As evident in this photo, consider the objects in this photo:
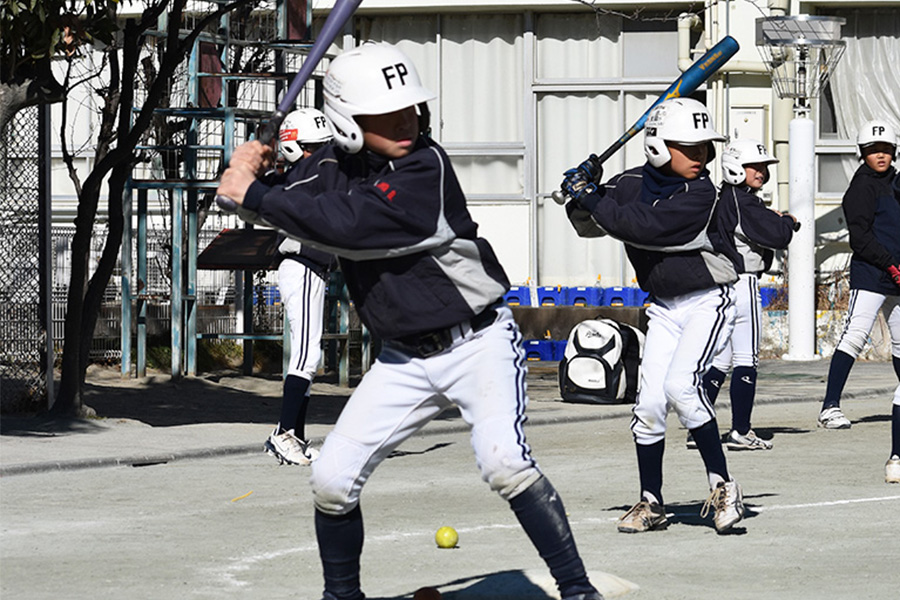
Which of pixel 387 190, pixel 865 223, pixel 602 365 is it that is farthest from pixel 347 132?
pixel 602 365

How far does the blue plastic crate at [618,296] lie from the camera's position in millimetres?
23406

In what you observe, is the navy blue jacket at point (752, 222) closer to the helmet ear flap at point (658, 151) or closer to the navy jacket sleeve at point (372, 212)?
the helmet ear flap at point (658, 151)

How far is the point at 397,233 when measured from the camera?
18.5 ft

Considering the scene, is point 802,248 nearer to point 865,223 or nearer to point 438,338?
point 865,223

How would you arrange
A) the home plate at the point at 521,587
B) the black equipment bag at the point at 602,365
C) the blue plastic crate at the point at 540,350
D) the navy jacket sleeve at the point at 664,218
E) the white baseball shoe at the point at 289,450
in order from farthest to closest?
the blue plastic crate at the point at 540,350 → the black equipment bag at the point at 602,365 → the white baseball shoe at the point at 289,450 → the navy jacket sleeve at the point at 664,218 → the home plate at the point at 521,587

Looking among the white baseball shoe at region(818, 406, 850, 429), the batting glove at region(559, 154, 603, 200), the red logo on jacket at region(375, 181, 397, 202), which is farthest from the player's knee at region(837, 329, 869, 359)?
the red logo on jacket at region(375, 181, 397, 202)

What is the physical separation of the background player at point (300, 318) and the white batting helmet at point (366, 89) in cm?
491

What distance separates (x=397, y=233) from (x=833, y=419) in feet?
27.6

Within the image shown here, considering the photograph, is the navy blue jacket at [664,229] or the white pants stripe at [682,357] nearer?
the navy blue jacket at [664,229]

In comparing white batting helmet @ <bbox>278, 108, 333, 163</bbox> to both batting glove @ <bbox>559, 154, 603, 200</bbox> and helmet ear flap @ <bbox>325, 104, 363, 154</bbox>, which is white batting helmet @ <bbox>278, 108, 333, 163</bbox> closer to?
batting glove @ <bbox>559, 154, 603, 200</bbox>

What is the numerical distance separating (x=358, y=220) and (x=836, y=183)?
1915 cm

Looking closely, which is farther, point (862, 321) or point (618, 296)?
point (618, 296)

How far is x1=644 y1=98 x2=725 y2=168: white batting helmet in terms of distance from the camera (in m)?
8.23

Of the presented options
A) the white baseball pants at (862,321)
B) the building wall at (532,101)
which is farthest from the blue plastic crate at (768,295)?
the white baseball pants at (862,321)
